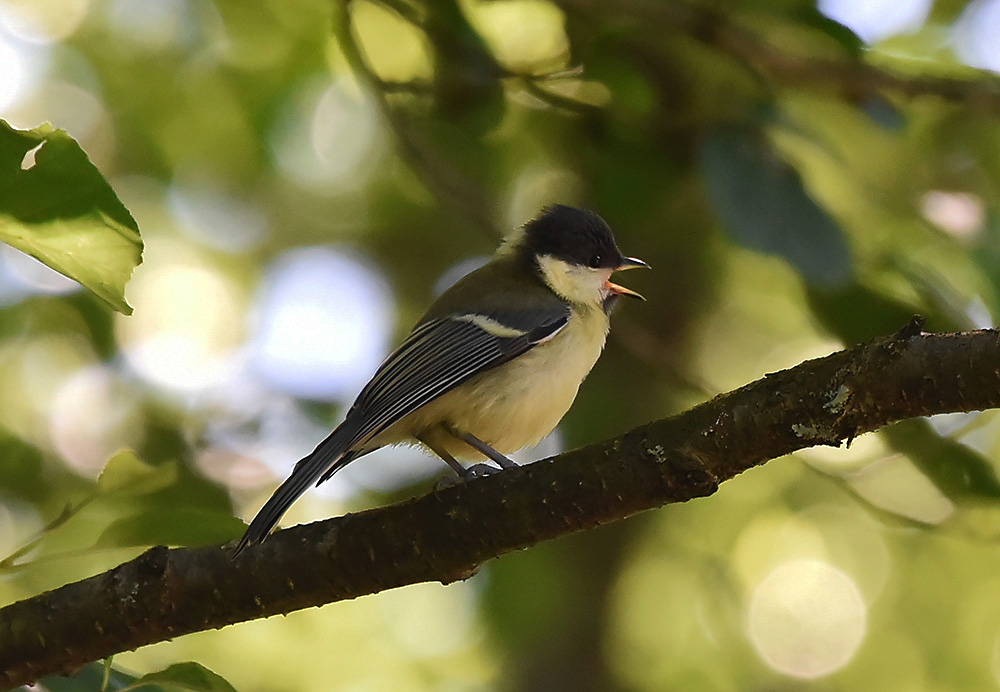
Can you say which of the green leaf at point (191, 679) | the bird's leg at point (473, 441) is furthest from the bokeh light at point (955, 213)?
the green leaf at point (191, 679)

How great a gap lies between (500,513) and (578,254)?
2.00 metres

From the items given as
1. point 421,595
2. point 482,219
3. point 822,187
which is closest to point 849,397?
point 482,219

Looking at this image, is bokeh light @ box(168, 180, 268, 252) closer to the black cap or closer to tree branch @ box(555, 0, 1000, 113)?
the black cap

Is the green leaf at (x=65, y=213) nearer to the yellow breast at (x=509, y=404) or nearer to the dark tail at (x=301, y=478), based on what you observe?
the dark tail at (x=301, y=478)

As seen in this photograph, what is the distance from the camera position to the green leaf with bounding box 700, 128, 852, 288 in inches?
120

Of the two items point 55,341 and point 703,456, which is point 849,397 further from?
point 55,341

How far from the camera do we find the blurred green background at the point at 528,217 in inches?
142

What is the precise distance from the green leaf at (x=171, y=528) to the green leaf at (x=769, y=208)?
1.73 metres

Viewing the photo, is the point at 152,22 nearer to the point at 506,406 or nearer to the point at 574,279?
the point at 574,279

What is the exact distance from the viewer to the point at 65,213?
1710mm

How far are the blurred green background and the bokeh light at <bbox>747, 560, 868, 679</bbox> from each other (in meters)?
0.02

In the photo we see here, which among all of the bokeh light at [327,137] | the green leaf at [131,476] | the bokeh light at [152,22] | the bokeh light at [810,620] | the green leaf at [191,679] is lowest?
the bokeh light at [810,620]

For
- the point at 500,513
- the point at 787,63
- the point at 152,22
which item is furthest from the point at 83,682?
the point at 152,22

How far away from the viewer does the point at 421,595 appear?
556cm
